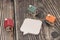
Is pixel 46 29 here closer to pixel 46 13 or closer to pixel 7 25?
pixel 46 13

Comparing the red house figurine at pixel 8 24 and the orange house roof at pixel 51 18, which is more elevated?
the orange house roof at pixel 51 18

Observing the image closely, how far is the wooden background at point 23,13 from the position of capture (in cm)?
109

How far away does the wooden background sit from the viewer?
3.57 feet

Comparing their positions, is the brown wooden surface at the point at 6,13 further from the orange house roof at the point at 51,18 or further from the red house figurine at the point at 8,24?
the orange house roof at the point at 51,18

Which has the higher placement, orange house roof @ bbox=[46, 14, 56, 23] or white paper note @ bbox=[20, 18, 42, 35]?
orange house roof @ bbox=[46, 14, 56, 23]

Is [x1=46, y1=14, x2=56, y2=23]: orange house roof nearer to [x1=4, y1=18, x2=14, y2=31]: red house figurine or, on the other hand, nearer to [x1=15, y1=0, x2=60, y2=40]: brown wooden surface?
[x1=15, y1=0, x2=60, y2=40]: brown wooden surface

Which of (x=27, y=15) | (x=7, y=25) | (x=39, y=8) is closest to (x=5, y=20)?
(x=7, y=25)

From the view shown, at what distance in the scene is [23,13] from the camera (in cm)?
121

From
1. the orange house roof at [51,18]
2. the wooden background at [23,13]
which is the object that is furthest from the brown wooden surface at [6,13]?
the orange house roof at [51,18]

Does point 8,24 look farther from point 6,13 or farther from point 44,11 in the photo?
point 44,11

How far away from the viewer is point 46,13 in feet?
3.98

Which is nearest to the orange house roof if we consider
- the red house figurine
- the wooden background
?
the wooden background

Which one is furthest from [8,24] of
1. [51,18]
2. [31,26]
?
[51,18]

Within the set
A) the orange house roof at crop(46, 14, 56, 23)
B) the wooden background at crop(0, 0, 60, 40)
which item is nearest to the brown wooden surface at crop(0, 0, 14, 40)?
the wooden background at crop(0, 0, 60, 40)
